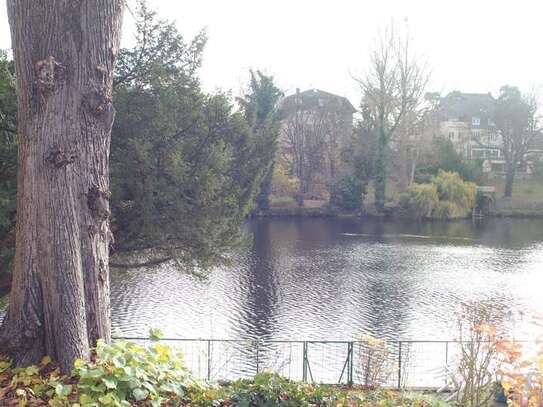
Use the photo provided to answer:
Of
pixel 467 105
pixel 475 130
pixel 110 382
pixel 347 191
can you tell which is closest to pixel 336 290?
pixel 110 382

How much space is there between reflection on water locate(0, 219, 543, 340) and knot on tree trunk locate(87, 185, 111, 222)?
8591 mm

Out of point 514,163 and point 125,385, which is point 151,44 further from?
point 514,163

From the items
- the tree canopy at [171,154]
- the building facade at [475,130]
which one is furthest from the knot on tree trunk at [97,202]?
the building facade at [475,130]

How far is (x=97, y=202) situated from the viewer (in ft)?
13.7

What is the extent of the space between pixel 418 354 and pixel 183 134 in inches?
321

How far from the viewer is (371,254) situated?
26.6 metres

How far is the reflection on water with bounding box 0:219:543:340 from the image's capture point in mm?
15461

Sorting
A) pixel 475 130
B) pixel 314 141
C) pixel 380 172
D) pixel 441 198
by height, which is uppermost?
pixel 475 130

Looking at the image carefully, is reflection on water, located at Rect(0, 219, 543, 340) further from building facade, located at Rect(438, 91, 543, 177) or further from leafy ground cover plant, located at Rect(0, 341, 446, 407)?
building facade, located at Rect(438, 91, 543, 177)

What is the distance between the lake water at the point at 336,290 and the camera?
50.6ft

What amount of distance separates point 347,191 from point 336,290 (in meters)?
22.7

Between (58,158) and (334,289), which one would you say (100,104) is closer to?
(58,158)

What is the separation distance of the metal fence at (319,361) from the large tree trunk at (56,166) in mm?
6735

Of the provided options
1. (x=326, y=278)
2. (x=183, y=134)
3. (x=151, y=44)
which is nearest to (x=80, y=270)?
(x=183, y=134)
